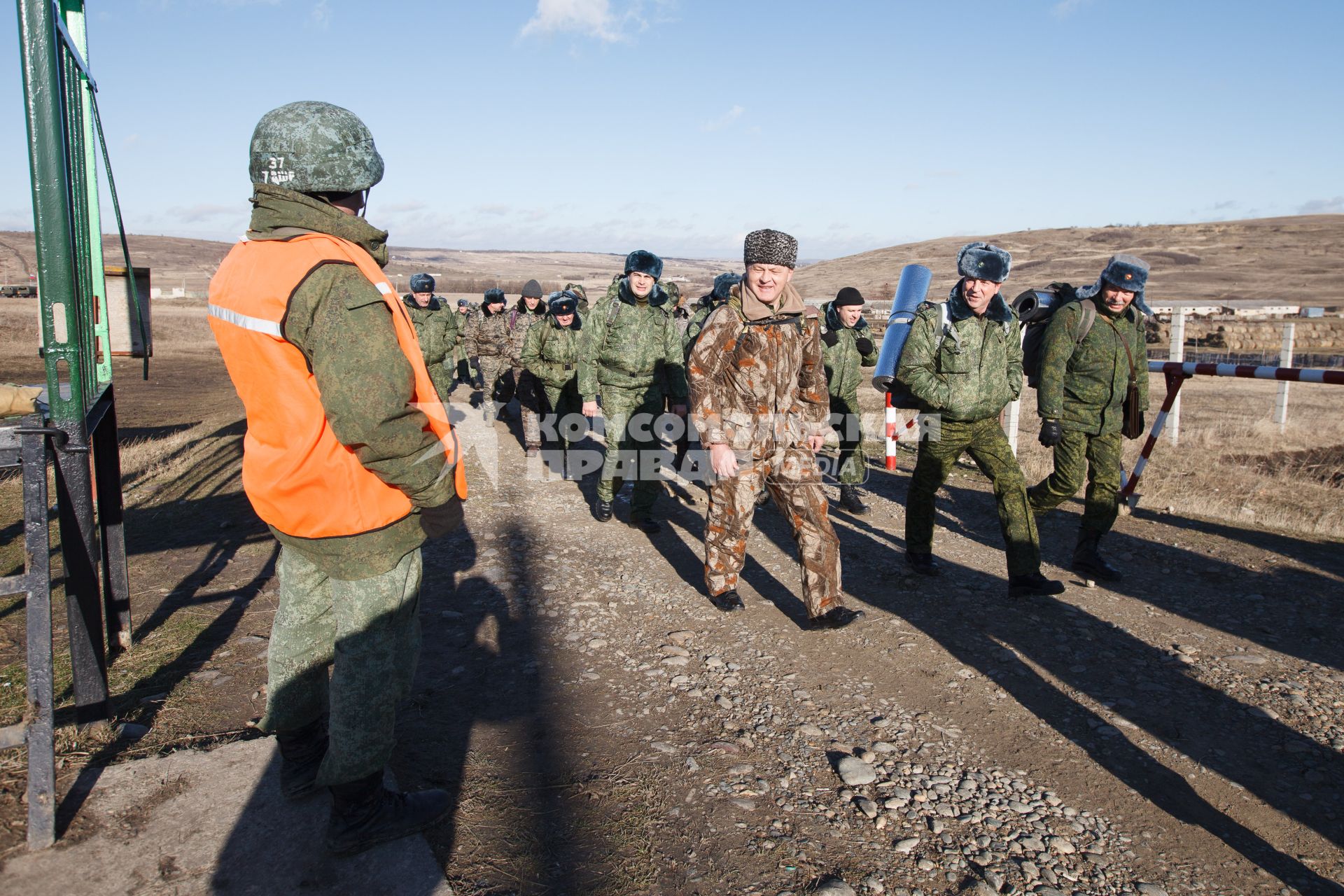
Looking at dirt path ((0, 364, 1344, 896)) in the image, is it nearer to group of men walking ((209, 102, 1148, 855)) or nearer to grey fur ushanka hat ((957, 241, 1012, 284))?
group of men walking ((209, 102, 1148, 855))

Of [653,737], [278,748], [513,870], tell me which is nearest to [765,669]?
[653,737]

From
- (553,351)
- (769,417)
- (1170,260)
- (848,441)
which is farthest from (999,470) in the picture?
(1170,260)

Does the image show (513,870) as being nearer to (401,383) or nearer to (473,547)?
(401,383)

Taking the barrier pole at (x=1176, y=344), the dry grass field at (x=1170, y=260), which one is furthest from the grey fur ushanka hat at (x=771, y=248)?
the dry grass field at (x=1170, y=260)

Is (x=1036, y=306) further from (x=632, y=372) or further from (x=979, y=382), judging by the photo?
(x=632, y=372)

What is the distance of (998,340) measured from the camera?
474 centimetres

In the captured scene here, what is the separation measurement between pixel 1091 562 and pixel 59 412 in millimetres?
5224

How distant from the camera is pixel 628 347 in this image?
6.38m

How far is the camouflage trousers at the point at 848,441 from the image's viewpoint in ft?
23.4

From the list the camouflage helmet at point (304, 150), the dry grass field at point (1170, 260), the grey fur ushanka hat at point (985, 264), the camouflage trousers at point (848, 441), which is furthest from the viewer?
the dry grass field at point (1170, 260)

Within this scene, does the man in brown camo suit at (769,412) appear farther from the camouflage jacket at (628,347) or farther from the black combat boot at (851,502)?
the black combat boot at (851,502)

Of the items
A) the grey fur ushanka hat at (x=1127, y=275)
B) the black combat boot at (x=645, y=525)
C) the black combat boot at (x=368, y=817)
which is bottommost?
the black combat boot at (x=645, y=525)

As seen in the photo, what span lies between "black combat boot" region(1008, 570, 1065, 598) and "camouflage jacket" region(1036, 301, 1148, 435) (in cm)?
98

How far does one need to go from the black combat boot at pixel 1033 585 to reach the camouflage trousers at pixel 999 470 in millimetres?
28
